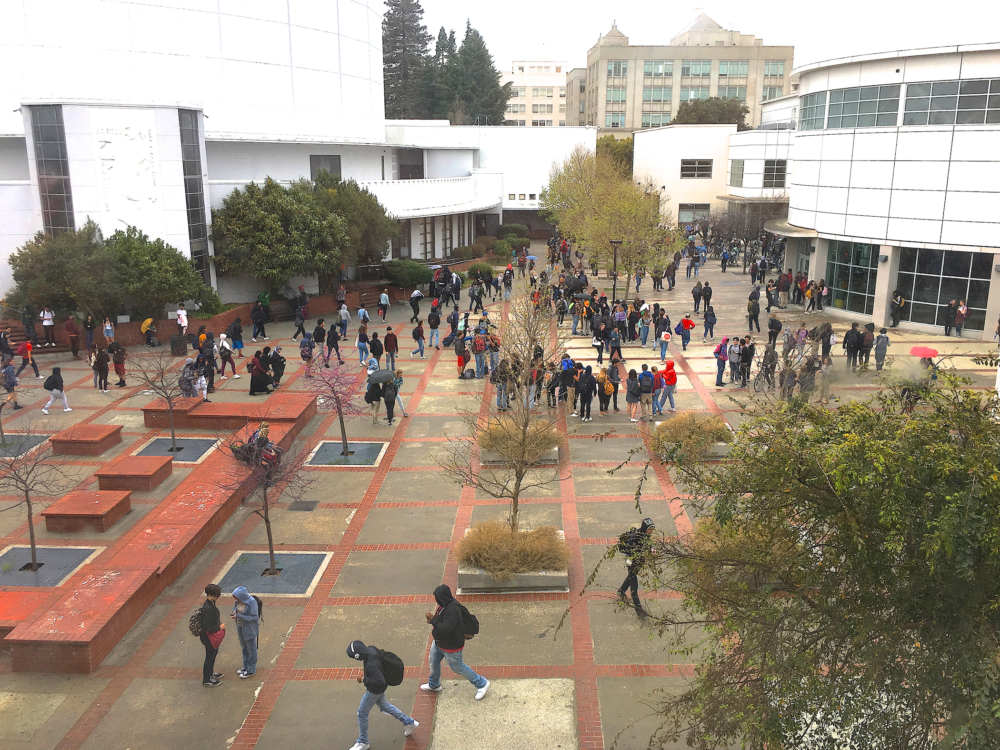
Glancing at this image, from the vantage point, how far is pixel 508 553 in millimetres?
12297

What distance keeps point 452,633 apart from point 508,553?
2.86m

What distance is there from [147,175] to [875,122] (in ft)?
87.6

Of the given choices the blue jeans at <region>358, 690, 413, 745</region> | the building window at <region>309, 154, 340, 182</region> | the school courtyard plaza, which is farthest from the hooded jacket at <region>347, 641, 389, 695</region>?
the building window at <region>309, 154, 340, 182</region>

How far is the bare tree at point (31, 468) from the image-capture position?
545 inches

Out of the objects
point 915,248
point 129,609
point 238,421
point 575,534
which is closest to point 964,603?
point 575,534

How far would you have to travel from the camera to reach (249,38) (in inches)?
1469

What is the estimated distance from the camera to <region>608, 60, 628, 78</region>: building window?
4141 inches

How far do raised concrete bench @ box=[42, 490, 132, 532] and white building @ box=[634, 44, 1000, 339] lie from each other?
27701mm

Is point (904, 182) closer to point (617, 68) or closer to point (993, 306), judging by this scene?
point (993, 306)

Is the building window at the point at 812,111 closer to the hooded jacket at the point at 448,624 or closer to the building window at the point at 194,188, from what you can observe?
the building window at the point at 194,188

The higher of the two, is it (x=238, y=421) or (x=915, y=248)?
(x=915, y=248)

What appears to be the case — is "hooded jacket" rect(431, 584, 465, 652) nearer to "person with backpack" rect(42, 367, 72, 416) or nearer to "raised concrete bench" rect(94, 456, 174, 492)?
"raised concrete bench" rect(94, 456, 174, 492)

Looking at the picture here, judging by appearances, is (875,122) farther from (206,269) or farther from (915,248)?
(206,269)

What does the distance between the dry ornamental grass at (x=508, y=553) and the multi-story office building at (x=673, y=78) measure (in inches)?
3775
